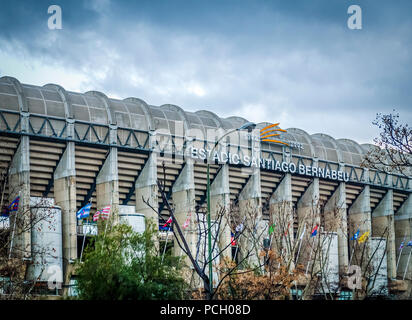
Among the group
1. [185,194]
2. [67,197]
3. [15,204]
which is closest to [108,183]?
[67,197]

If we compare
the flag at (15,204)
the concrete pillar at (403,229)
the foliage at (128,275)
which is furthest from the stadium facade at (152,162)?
the foliage at (128,275)

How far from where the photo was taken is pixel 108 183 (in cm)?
7719

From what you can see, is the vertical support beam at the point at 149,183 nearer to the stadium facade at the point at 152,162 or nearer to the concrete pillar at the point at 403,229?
the stadium facade at the point at 152,162

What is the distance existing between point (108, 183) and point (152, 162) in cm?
600

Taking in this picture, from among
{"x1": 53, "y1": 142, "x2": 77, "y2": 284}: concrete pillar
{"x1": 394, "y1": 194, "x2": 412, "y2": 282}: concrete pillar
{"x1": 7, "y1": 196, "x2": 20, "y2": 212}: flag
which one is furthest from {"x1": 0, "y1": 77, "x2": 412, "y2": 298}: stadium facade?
{"x1": 394, "y1": 194, "x2": 412, "y2": 282}: concrete pillar

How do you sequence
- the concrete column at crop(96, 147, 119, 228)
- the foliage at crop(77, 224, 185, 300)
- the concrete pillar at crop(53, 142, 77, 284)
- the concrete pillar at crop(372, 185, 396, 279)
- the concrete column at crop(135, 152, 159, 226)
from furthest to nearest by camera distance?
the concrete pillar at crop(372, 185, 396, 279), the concrete column at crop(135, 152, 159, 226), the concrete column at crop(96, 147, 119, 228), the concrete pillar at crop(53, 142, 77, 284), the foliage at crop(77, 224, 185, 300)

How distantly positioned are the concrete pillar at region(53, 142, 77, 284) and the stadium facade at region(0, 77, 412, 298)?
104mm

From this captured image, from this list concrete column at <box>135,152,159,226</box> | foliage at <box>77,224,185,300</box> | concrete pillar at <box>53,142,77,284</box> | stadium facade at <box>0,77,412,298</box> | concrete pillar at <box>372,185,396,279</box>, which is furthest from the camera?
concrete pillar at <box>372,185,396,279</box>

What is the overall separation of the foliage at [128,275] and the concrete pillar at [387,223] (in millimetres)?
70413

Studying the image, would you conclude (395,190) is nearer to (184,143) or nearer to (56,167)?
(184,143)

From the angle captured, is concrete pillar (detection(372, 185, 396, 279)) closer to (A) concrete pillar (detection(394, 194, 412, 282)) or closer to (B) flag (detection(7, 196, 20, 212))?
(A) concrete pillar (detection(394, 194, 412, 282))

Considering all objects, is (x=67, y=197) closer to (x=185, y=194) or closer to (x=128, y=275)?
(x=185, y=194)

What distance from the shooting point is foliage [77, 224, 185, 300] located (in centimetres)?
3231
